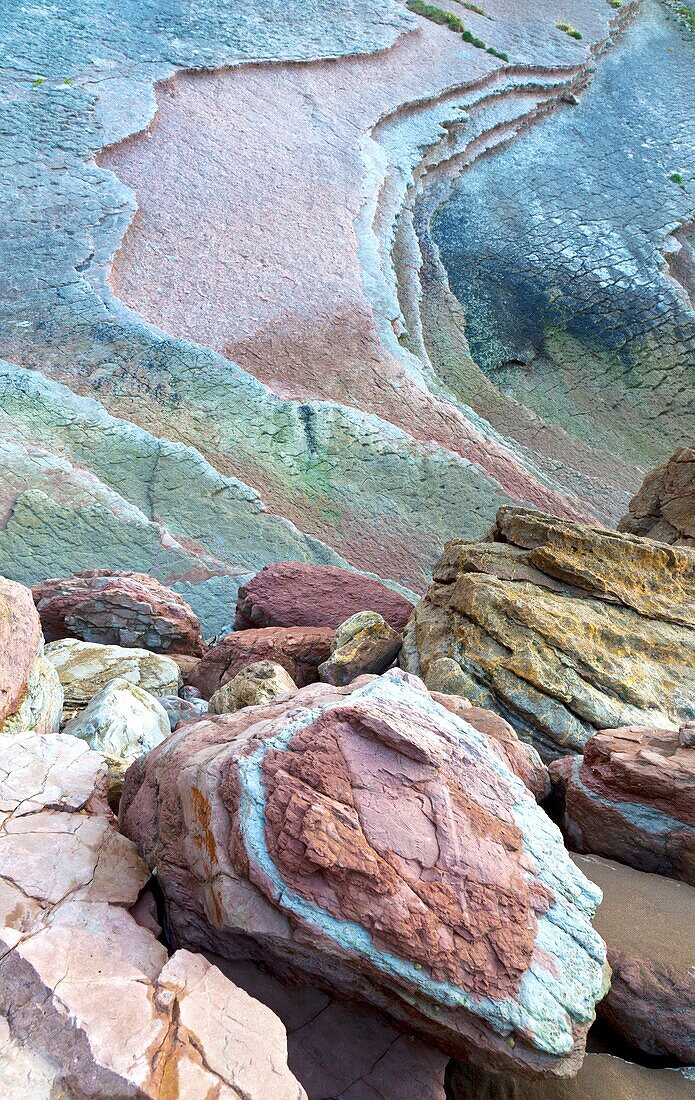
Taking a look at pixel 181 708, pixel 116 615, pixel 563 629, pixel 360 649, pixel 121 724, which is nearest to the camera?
pixel 121 724

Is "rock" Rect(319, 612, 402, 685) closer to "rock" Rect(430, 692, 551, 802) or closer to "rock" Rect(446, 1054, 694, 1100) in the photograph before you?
"rock" Rect(430, 692, 551, 802)

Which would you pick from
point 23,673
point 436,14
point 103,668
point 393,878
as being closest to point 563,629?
point 393,878

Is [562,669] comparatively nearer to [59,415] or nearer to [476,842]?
[476,842]

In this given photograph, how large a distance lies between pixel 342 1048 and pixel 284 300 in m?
10.1

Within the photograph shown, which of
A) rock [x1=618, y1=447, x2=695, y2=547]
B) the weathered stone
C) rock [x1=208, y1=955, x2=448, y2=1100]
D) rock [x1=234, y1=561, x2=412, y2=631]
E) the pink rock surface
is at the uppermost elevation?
rock [x1=618, y1=447, x2=695, y2=547]

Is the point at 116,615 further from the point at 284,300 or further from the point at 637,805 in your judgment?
the point at 284,300

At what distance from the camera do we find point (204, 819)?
8.63 feet

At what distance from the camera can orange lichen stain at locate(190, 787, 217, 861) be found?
2.56 metres

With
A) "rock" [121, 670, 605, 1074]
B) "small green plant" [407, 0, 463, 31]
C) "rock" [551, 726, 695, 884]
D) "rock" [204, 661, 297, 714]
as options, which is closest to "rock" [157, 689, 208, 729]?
"rock" [204, 661, 297, 714]

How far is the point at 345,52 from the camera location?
15.2 m

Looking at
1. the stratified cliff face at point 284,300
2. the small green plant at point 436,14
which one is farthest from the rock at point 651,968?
the small green plant at point 436,14

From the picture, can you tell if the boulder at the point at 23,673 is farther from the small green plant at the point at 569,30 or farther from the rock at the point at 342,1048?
Answer: the small green plant at the point at 569,30

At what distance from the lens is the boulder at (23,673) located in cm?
396

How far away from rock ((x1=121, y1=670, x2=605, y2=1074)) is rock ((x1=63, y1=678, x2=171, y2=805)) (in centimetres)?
133
